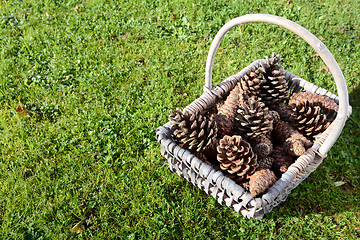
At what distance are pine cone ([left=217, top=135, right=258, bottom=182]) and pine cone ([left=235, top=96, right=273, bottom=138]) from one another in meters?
0.30

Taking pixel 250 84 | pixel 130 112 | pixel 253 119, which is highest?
pixel 250 84

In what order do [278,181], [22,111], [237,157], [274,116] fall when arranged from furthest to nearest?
[22,111] → [274,116] → [237,157] → [278,181]

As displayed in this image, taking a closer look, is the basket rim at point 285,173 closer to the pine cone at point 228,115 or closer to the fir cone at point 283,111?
the pine cone at point 228,115

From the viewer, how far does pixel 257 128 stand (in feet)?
9.59

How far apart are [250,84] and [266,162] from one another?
0.84 meters

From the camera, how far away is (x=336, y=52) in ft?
15.8

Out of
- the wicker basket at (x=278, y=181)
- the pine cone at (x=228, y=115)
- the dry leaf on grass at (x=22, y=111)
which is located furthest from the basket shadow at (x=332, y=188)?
the dry leaf on grass at (x=22, y=111)

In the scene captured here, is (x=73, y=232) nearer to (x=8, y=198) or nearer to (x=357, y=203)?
(x=8, y=198)

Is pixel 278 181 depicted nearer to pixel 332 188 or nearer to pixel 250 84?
pixel 250 84

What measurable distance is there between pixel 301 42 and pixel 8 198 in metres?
4.71

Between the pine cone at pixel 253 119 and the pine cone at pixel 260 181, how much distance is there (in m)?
0.44

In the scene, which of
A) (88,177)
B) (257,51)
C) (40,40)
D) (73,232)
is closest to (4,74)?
(40,40)

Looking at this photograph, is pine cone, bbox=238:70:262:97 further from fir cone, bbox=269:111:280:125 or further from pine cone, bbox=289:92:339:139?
pine cone, bbox=289:92:339:139

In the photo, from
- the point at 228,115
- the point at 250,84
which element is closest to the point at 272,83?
the point at 250,84
